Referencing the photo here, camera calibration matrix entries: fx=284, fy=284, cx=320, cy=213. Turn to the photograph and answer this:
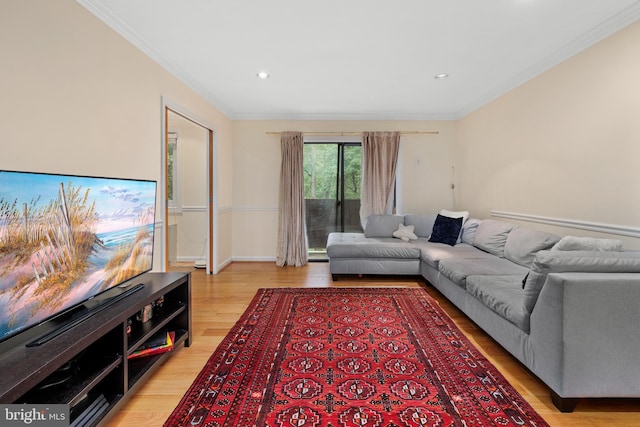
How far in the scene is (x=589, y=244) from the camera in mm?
2199

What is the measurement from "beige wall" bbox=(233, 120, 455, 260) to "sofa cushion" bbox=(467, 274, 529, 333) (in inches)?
103

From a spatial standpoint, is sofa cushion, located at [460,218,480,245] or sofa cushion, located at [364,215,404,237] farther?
sofa cushion, located at [364,215,404,237]

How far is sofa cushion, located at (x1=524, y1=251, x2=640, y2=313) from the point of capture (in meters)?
1.57

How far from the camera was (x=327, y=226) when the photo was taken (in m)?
5.11

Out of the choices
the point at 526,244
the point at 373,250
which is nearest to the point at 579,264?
the point at 526,244

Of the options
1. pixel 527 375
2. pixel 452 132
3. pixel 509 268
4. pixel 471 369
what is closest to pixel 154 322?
pixel 471 369

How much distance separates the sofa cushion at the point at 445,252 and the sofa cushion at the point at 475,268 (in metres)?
0.15

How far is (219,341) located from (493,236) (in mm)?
3191

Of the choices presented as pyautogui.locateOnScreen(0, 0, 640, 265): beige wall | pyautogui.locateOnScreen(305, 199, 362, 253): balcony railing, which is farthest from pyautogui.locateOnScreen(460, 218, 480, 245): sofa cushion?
pyautogui.locateOnScreen(305, 199, 362, 253): balcony railing

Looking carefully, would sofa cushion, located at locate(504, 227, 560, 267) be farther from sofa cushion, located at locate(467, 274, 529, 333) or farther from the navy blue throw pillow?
the navy blue throw pillow

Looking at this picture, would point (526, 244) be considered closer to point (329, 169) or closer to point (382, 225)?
point (382, 225)

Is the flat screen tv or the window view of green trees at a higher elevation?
the window view of green trees

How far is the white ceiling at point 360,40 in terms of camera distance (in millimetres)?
2113

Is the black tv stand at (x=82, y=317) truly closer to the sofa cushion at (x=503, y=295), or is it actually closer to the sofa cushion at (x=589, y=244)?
the sofa cushion at (x=503, y=295)
